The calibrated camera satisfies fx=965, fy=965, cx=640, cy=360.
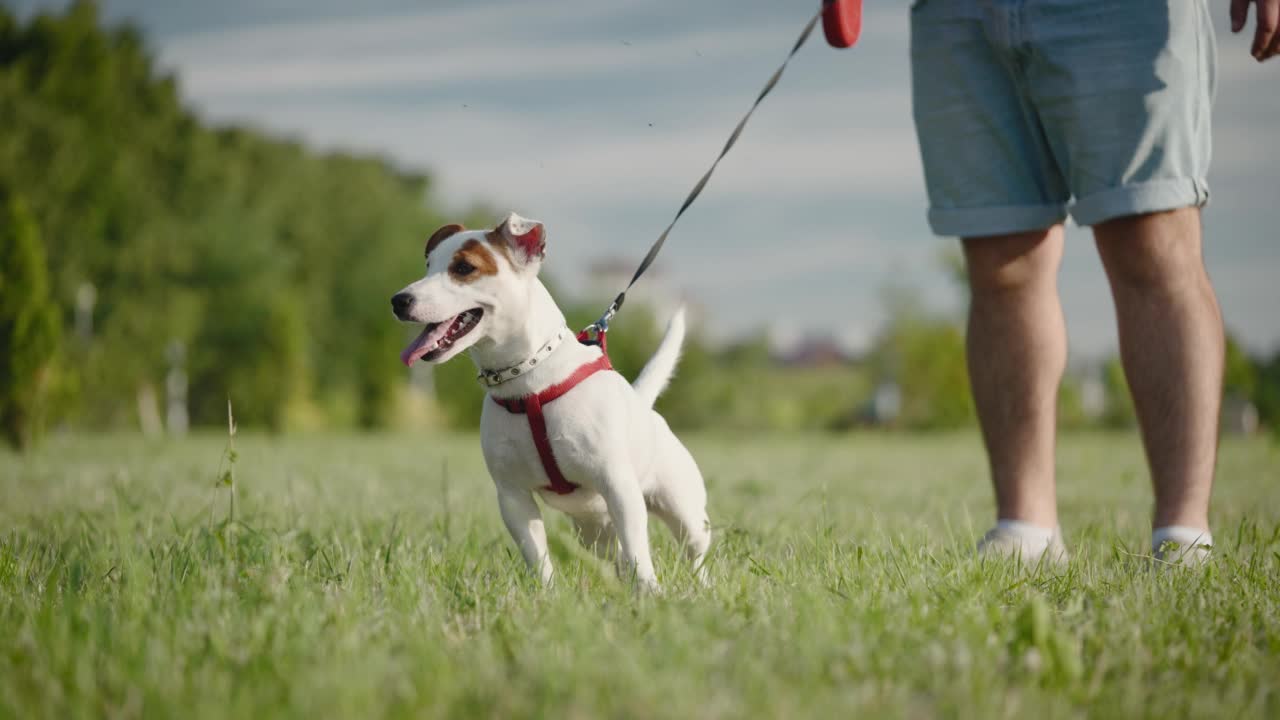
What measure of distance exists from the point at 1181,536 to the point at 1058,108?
135 centimetres

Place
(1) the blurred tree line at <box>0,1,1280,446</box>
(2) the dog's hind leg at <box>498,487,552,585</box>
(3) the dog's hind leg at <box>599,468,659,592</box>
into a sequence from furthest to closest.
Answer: (1) the blurred tree line at <box>0,1,1280,446</box>, (2) the dog's hind leg at <box>498,487,552,585</box>, (3) the dog's hind leg at <box>599,468,659,592</box>

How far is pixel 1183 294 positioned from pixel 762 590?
1.65 m

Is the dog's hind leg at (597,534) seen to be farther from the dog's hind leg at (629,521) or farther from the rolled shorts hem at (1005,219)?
the rolled shorts hem at (1005,219)

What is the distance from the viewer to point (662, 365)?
10.3ft

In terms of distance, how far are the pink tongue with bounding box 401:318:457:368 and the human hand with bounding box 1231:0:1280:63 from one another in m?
2.48

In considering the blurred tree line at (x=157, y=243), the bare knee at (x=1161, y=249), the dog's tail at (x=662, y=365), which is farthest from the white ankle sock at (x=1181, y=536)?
the blurred tree line at (x=157, y=243)

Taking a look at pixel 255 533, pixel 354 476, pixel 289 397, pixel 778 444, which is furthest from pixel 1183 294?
pixel 289 397

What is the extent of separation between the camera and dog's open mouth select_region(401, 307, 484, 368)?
2.42m

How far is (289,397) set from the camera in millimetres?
18000

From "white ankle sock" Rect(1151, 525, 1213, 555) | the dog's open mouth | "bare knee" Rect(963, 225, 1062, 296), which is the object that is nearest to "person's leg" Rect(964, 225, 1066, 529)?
"bare knee" Rect(963, 225, 1062, 296)

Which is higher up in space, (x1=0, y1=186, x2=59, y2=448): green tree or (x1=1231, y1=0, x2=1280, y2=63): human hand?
(x1=1231, y1=0, x2=1280, y2=63): human hand

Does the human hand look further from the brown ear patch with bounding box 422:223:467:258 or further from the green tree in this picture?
the green tree

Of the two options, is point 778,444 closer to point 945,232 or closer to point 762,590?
point 945,232

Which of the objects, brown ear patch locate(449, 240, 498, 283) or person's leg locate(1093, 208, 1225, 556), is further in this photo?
person's leg locate(1093, 208, 1225, 556)
